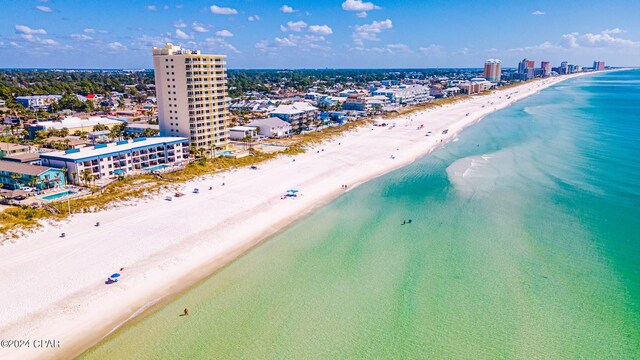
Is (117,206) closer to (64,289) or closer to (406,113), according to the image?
(64,289)

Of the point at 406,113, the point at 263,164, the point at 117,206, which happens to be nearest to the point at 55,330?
the point at 117,206

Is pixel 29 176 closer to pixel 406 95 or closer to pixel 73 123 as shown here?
pixel 73 123

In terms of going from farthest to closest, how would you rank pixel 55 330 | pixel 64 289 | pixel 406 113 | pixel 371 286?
1. pixel 406 113
2. pixel 371 286
3. pixel 64 289
4. pixel 55 330

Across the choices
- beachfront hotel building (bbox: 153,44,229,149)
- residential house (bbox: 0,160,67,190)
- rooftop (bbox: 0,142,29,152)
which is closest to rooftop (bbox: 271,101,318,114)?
beachfront hotel building (bbox: 153,44,229,149)

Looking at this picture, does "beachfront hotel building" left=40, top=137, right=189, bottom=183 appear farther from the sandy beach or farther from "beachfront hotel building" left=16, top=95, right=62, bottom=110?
"beachfront hotel building" left=16, top=95, right=62, bottom=110

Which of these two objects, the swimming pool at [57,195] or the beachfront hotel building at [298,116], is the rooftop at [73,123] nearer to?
the beachfront hotel building at [298,116]

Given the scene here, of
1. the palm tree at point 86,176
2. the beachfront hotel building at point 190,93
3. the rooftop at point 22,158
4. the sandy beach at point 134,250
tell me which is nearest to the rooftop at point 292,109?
the beachfront hotel building at point 190,93
